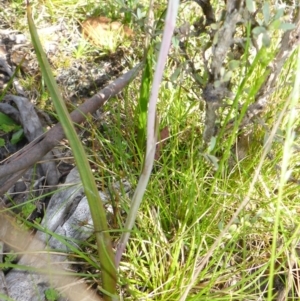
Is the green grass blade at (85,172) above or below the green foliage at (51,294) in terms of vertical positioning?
above

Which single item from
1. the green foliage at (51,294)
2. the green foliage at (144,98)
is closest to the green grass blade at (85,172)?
the green foliage at (51,294)

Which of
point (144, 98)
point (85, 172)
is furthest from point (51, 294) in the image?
point (144, 98)

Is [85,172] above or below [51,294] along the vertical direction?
above

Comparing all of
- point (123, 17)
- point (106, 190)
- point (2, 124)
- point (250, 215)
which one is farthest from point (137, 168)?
point (123, 17)

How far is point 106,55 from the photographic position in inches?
71.1

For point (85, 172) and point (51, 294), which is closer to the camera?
point (85, 172)

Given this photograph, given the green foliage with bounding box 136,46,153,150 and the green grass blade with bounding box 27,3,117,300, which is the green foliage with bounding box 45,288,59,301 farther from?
the green foliage with bounding box 136,46,153,150

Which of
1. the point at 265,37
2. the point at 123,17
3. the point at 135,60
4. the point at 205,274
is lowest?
the point at 205,274

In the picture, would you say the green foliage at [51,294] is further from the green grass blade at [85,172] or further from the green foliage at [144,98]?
the green foliage at [144,98]

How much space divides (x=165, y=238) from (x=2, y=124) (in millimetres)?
712

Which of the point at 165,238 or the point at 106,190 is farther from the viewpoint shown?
the point at 106,190

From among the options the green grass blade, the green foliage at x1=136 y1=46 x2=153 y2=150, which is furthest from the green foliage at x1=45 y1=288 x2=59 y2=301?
the green foliage at x1=136 y1=46 x2=153 y2=150

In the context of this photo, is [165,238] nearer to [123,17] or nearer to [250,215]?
[250,215]

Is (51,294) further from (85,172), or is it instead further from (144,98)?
(144,98)
